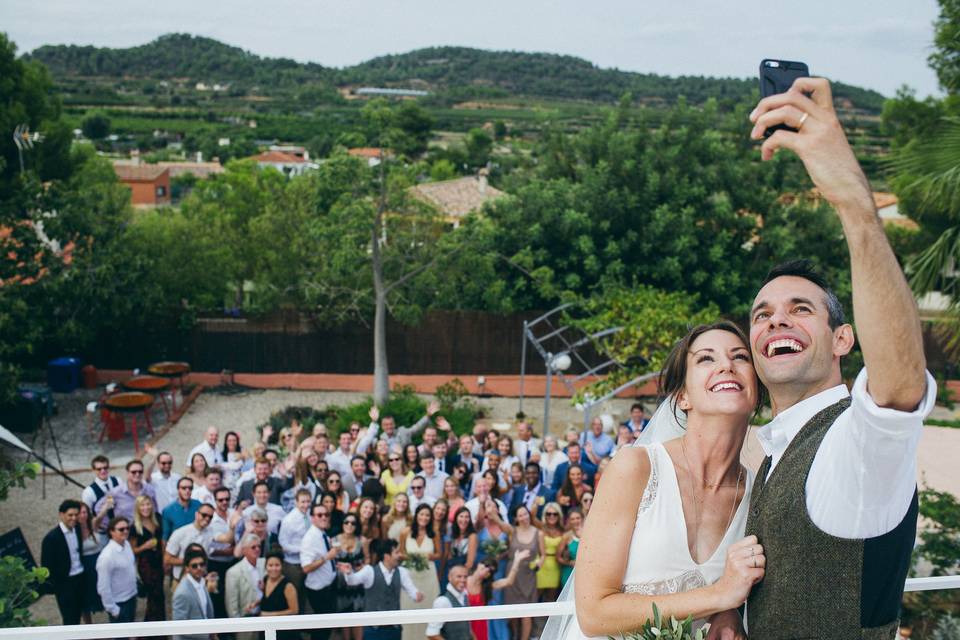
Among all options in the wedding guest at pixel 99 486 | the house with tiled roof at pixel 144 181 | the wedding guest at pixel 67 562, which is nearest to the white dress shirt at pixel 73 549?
the wedding guest at pixel 67 562

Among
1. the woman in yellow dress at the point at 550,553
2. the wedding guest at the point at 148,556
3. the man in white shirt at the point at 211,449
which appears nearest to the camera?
the woman in yellow dress at the point at 550,553

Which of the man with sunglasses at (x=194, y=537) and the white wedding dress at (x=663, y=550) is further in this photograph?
the man with sunglasses at (x=194, y=537)

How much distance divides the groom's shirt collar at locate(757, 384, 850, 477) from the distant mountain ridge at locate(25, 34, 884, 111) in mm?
116021

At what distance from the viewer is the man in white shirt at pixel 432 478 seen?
7.91 meters

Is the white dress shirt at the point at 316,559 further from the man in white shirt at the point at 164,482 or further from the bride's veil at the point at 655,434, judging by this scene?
the bride's veil at the point at 655,434

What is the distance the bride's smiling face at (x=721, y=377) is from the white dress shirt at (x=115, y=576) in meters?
5.31

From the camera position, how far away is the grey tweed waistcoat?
64.6 inches

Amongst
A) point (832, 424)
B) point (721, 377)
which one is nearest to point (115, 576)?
point (721, 377)

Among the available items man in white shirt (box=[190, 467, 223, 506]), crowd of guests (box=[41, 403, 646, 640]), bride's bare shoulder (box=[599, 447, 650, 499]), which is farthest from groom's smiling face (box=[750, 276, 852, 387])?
man in white shirt (box=[190, 467, 223, 506])

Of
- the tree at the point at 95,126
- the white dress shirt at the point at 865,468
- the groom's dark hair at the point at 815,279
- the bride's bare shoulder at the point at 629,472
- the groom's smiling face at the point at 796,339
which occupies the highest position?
the tree at the point at 95,126

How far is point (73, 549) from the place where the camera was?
668 cm

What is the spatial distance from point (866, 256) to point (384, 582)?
16.8 feet

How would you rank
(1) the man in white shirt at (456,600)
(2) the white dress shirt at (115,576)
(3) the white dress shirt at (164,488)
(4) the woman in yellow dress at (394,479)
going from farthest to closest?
(4) the woman in yellow dress at (394,479) → (3) the white dress shirt at (164,488) → (2) the white dress shirt at (115,576) → (1) the man in white shirt at (456,600)

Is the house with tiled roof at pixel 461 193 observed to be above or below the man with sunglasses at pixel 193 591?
above
